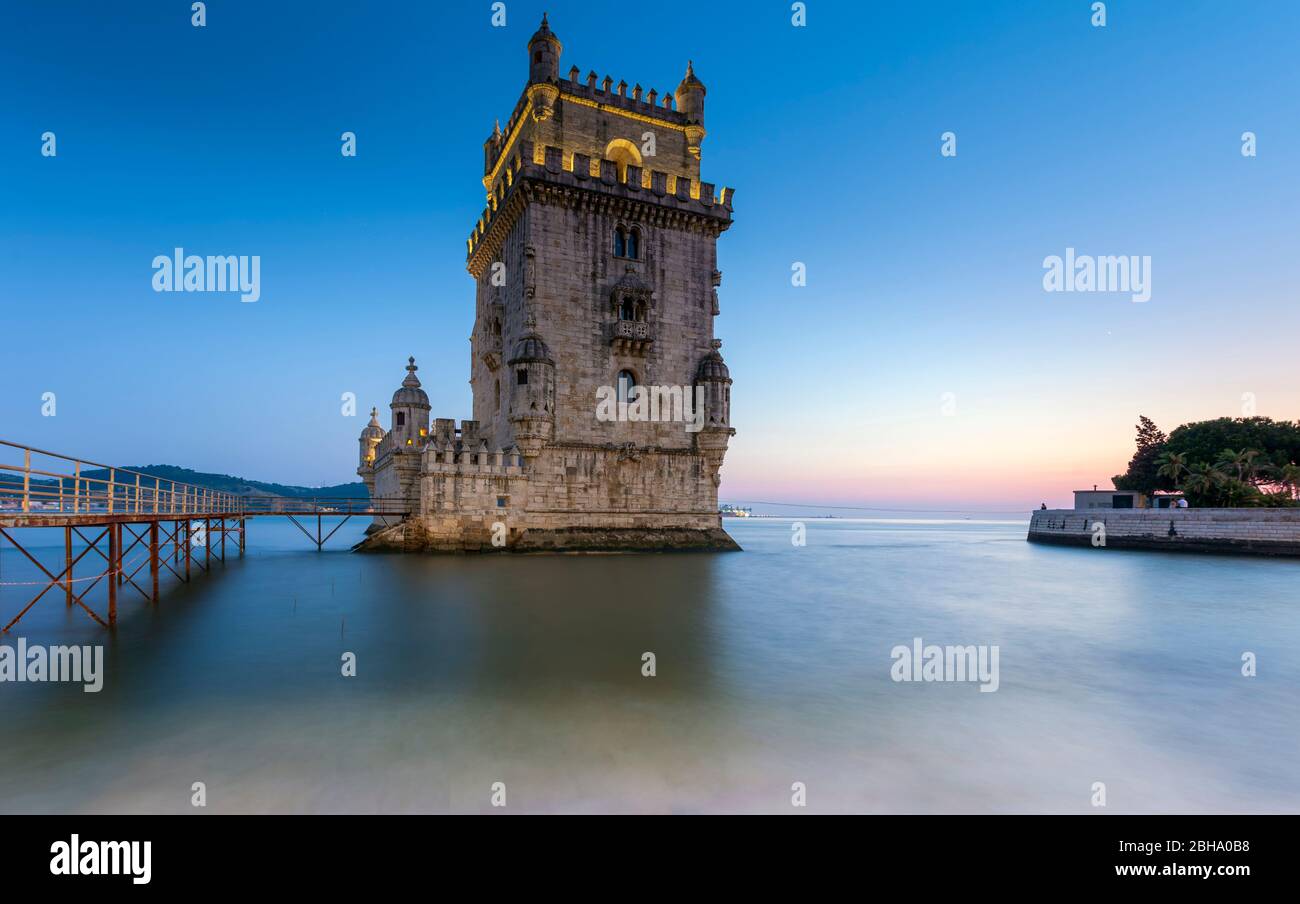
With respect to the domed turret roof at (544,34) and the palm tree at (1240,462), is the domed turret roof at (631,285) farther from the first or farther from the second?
the palm tree at (1240,462)

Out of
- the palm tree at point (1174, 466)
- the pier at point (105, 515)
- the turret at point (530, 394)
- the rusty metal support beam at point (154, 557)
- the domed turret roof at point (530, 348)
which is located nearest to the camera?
the pier at point (105, 515)

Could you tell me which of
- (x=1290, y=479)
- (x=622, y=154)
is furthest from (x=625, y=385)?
(x=1290, y=479)

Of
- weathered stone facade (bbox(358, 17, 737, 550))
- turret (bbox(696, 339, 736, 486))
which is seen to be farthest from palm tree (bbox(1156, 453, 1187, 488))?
turret (bbox(696, 339, 736, 486))

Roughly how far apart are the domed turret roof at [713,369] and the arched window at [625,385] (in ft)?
10.9

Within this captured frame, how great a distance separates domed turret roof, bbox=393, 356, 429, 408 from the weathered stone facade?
503 cm

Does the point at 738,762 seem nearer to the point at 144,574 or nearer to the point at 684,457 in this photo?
the point at 684,457

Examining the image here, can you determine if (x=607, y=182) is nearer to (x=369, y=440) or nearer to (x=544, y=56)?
(x=544, y=56)

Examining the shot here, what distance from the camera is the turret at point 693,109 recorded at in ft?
100

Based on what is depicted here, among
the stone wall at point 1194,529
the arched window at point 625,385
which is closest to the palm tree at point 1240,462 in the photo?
the stone wall at point 1194,529

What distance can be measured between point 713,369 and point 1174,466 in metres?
41.7

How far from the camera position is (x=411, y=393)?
112 feet
